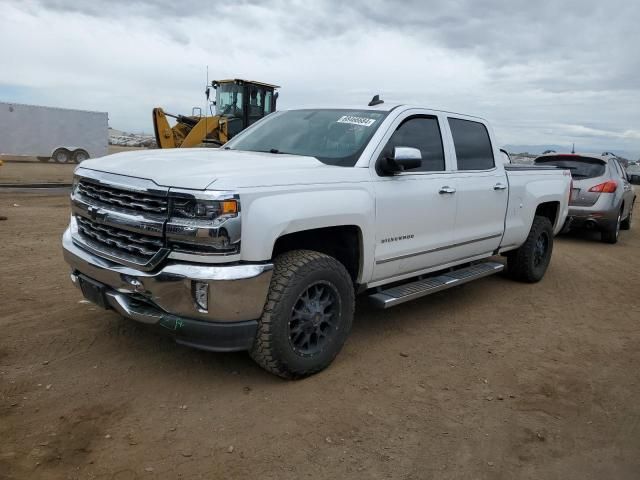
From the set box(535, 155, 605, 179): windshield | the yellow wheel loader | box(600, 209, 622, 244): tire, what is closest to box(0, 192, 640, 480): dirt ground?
box(600, 209, 622, 244): tire

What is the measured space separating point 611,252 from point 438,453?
8.00 meters

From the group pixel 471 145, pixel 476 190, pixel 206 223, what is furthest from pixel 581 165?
pixel 206 223

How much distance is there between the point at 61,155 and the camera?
86.0 feet

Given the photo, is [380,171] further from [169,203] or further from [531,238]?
[531,238]

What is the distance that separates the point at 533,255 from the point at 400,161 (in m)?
3.41

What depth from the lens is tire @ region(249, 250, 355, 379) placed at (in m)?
3.43

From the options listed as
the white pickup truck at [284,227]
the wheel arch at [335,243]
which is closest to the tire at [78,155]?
the white pickup truck at [284,227]

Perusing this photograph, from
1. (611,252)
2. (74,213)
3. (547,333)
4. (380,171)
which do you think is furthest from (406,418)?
(611,252)

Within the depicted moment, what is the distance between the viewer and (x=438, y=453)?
2.98 m

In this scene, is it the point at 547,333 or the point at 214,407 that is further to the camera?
the point at 547,333

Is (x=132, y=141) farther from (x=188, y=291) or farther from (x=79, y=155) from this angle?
(x=188, y=291)

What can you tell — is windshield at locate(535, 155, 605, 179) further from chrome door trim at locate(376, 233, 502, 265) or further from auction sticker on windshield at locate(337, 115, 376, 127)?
auction sticker on windshield at locate(337, 115, 376, 127)

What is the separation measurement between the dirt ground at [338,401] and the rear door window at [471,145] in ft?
5.00

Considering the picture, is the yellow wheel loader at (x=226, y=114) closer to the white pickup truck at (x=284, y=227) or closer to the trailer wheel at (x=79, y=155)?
the trailer wheel at (x=79, y=155)
